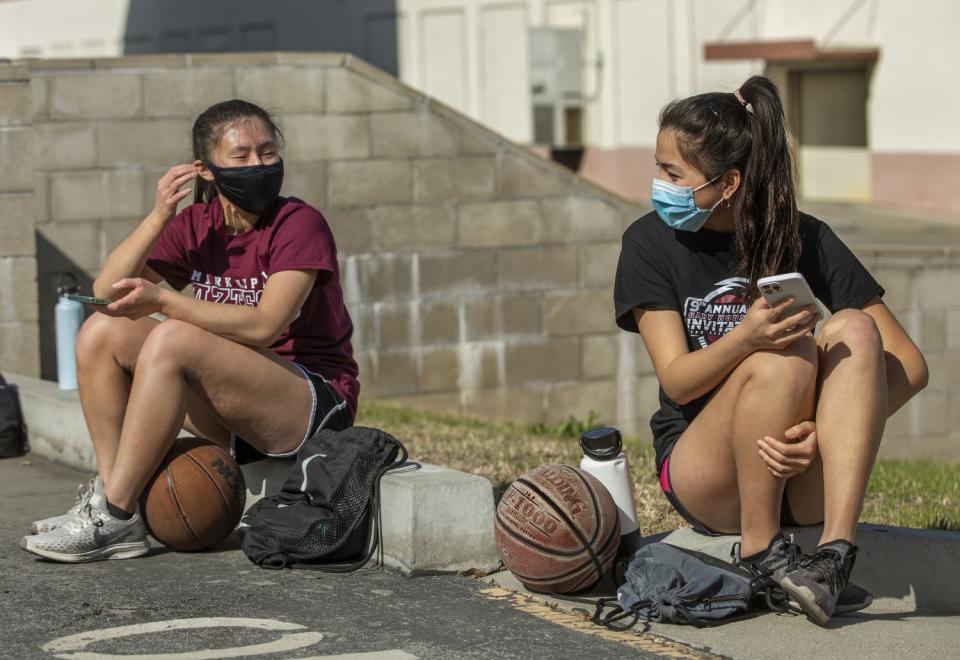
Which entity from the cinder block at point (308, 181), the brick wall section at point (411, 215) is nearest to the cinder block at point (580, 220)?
the brick wall section at point (411, 215)

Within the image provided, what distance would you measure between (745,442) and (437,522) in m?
1.10

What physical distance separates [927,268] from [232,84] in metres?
5.48

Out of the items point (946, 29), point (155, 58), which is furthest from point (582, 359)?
point (946, 29)

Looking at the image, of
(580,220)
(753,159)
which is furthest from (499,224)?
(753,159)

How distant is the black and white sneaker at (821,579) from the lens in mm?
4176

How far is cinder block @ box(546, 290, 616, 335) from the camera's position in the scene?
1134 centimetres

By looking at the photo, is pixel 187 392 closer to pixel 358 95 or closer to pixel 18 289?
pixel 18 289

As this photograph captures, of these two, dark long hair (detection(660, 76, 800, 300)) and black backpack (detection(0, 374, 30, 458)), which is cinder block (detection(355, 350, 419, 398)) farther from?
dark long hair (detection(660, 76, 800, 300))

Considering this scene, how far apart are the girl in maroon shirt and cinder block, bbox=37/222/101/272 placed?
179 inches

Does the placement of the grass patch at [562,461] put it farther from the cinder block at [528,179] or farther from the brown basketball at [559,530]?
the cinder block at [528,179]

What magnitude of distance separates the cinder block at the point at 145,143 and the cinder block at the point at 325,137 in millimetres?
706

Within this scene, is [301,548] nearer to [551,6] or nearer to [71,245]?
[71,245]

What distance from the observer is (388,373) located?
11.0 meters

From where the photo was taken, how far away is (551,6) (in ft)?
69.8
